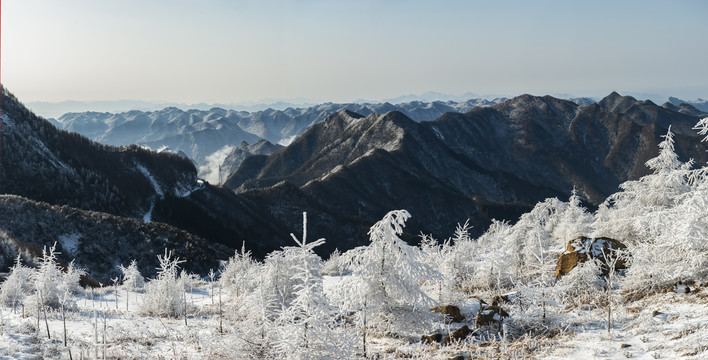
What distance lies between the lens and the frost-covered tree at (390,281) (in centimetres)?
1267

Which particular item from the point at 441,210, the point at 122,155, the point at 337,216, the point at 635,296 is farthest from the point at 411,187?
the point at 635,296

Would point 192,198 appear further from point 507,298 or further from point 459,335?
point 459,335

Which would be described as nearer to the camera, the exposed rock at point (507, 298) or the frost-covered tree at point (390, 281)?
the frost-covered tree at point (390, 281)

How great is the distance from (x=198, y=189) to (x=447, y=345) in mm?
77622

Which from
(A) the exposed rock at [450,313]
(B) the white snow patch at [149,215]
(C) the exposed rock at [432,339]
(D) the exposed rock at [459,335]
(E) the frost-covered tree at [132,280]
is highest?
(B) the white snow patch at [149,215]

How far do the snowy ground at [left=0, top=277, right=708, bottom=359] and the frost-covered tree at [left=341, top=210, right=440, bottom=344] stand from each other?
3.00 feet

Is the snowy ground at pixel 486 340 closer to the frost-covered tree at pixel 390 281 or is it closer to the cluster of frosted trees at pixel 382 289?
the cluster of frosted trees at pixel 382 289

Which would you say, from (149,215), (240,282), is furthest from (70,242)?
(240,282)

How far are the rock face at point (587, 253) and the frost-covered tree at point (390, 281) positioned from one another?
25.3 feet

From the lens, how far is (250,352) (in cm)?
878

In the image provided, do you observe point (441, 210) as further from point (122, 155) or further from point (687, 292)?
point (687, 292)

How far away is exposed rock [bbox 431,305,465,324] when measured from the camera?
14.0 m

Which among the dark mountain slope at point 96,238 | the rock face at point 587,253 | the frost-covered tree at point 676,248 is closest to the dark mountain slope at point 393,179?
the dark mountain slope at point 96,238

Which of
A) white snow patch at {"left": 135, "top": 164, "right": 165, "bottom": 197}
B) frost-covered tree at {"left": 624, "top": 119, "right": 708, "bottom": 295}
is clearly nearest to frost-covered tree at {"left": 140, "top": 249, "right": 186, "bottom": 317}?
frost-covered tree at {"left": 624, "top": 119, "right": 708, "bottom": 295}
